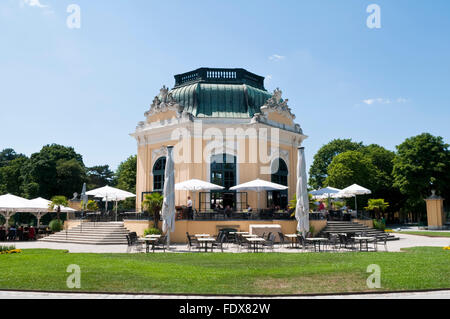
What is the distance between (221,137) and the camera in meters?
23.8

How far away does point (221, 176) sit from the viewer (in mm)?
23781

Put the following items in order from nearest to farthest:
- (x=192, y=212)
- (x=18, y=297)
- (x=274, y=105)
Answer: (x=18, y=297), (x=192, y=212), (x=274, y=105)

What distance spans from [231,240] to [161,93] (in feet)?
46.2

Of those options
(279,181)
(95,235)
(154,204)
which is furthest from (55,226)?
(279,181)

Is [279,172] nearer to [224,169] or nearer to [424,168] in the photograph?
[224,169]

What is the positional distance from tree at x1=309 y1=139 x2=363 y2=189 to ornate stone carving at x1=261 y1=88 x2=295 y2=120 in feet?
70.6

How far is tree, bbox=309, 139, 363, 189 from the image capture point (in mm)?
47062

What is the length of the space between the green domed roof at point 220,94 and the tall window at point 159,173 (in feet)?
13.7

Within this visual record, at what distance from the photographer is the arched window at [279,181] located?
24.9m

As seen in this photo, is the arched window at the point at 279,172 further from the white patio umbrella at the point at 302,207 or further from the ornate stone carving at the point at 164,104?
the white patio umbrella at the point at 302,207

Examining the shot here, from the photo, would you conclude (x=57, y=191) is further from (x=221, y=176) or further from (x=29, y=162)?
(x=221, y=176)

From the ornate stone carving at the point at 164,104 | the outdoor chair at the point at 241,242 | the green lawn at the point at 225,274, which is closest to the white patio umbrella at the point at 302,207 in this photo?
the outdoor chair at the point at 241,242

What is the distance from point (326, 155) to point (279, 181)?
2432 centimetres
